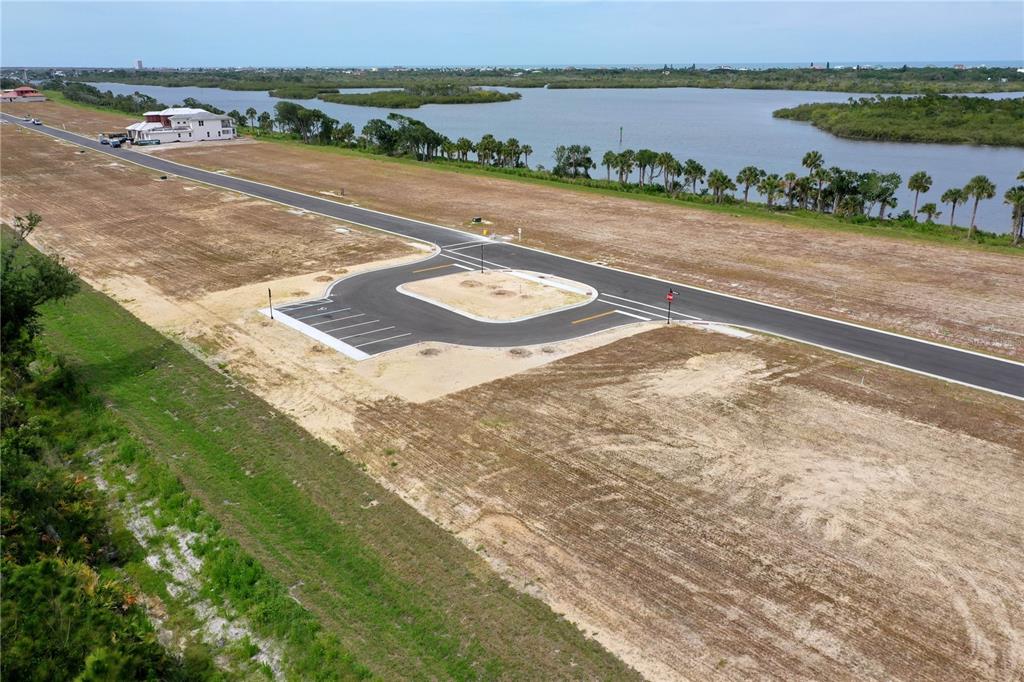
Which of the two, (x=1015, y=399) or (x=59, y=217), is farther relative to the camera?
(x=59, y=217)

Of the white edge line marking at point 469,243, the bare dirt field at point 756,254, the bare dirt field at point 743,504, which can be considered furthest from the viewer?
the white edge line marking at point 469,243

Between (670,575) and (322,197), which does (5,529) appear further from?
(322,197)

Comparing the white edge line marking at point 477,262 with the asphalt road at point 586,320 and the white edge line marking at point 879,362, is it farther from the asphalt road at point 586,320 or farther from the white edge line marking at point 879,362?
the white edge line marking at point 879,362

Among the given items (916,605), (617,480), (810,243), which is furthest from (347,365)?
(810,243)

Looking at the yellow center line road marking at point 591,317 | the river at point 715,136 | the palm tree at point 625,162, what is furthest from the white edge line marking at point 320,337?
the river at point 715,136

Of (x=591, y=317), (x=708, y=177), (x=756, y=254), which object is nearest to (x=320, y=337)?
(x=591, y=317)
